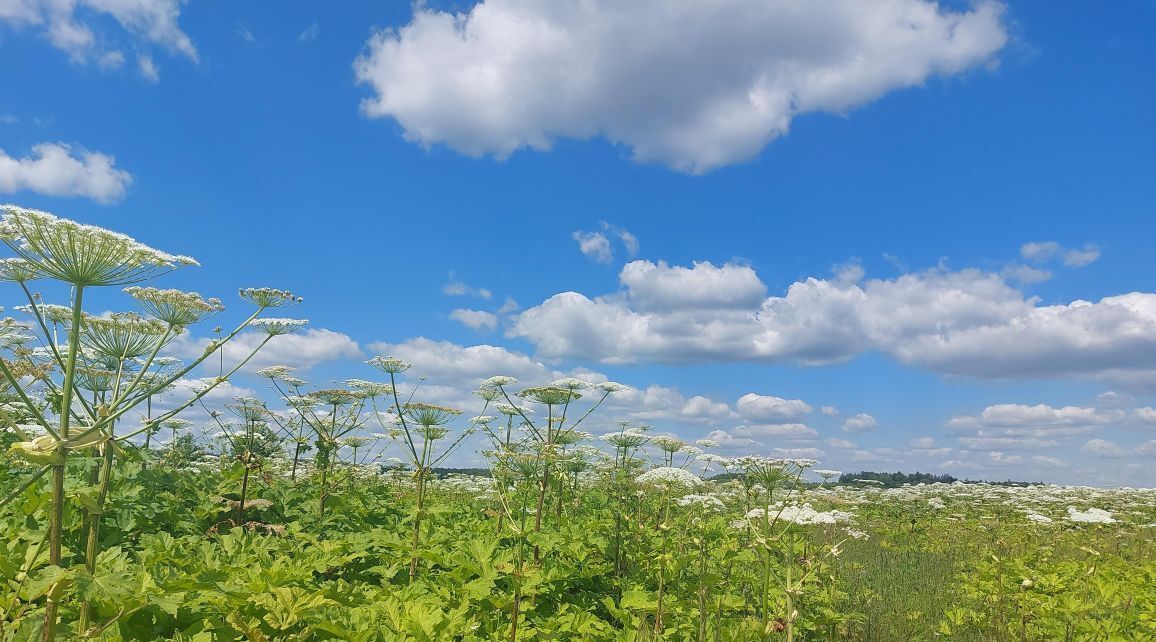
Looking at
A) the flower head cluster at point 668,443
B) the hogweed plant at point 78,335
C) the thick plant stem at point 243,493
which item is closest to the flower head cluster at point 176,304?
the hogweed plant at point 78,335

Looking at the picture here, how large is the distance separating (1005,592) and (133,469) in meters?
11.5

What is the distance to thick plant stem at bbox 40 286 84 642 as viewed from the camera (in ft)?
8.13

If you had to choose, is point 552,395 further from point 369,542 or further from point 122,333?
point 122,333

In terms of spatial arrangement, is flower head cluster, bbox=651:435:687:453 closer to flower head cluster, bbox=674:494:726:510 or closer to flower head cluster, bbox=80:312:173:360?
flower head cluster, bbox=674:494:726:510

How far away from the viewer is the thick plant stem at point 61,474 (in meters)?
2.48

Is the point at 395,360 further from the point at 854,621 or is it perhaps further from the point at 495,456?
the point at 854,621

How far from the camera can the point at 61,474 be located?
2531 millimetres

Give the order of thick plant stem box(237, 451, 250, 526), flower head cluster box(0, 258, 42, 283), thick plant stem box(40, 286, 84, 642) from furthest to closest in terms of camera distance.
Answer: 1. thick plant stem box(237, 451, 250, 526)
2. flower head cluster box(0, 258, 42, 283)
3. thick plant stem box(40, 286, 84, 642)

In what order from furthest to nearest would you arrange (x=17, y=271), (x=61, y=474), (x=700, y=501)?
(x=700, y=501), (x=17, y=271), (x=61, y=474)

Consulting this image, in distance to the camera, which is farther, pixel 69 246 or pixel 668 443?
pixel 668 443

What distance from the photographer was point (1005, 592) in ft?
30.2

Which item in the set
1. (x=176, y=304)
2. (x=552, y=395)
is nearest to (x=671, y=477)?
(x=552, y=395)

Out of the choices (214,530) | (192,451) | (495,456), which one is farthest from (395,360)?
(192,451)

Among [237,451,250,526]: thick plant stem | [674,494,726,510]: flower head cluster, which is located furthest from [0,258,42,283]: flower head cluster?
[674,494,726,510]: flower head cluster
